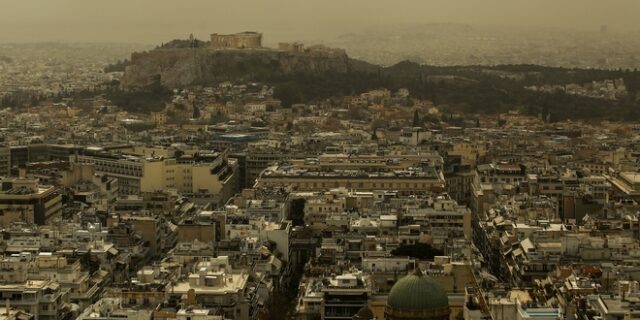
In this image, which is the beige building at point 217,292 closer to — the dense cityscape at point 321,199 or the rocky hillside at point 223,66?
the dense cityscape at point 321,199

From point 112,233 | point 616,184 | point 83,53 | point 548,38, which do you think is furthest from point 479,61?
point 112,233

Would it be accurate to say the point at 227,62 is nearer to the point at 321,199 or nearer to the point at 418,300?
the point at 321,199

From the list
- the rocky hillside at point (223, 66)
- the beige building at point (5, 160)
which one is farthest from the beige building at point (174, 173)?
the rocky hillside at point (223, 66)

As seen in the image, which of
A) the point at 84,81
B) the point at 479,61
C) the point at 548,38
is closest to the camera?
the point at 548,38

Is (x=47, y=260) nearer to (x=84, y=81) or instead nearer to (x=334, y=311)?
(x=334, y=311)

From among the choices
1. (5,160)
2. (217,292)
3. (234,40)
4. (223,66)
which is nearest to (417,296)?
(217,292)

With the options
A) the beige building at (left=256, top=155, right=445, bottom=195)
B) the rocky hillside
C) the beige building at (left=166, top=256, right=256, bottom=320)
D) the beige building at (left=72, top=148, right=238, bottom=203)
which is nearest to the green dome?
the beige building at (left=166, top=256, right=256, bottom=320)

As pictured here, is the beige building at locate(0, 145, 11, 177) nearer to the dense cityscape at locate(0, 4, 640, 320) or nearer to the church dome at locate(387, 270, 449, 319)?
the dense cityscape at locate(0, 4, 640, 320)
